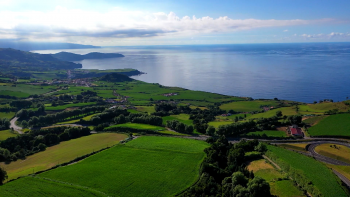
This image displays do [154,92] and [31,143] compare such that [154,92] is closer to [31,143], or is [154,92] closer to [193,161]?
[31,143]

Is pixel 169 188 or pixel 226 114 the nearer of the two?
pixel 169 188

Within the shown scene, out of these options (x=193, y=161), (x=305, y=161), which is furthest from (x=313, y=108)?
(x=193, y=161)

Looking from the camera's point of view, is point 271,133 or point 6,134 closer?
point 271,133

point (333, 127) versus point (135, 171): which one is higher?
point (333, 127)

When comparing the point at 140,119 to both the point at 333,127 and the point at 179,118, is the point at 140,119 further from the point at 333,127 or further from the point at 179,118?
the point at 333,127

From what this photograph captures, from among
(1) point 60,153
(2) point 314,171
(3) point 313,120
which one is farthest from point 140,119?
(2) point 314,171

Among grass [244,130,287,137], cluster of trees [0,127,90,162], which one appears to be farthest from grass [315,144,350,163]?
cluster of trees [0,127,90,162]

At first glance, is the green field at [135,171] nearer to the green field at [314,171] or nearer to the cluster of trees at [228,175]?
the cluster of trees at [228,175]
